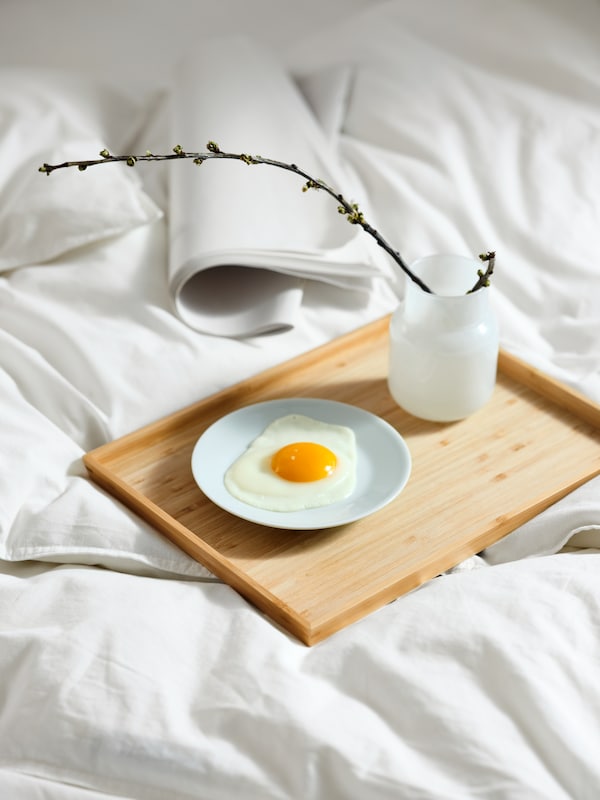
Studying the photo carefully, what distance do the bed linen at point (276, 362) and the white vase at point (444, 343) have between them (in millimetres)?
181

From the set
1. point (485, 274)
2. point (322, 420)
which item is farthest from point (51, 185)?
point (485, 274)

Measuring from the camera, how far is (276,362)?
1669 millimetres

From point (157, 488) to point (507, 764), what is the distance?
24.9 inches

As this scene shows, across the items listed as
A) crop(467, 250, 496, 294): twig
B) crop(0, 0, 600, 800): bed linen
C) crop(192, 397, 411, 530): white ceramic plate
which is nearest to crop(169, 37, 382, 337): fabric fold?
crop(0, 0, 600, 800): bed linen

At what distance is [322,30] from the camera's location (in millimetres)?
2387

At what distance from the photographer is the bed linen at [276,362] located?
1038mm

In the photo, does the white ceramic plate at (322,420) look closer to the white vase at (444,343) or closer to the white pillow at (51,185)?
the white vase at (444,343)

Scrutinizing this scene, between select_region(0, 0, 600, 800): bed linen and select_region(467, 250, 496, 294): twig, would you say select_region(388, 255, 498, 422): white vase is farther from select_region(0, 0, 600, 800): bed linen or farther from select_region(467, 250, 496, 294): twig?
select_region(0, 0, 600, 800): bed linen

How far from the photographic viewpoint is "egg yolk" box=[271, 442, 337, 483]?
1.38 meters

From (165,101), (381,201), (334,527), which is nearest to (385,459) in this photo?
(334,527)

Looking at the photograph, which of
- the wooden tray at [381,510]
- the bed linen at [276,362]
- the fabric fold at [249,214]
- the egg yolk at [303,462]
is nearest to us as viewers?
the bed linen at [276,362]

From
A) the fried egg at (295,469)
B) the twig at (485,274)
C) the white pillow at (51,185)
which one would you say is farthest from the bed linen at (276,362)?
the twig at (485,274)

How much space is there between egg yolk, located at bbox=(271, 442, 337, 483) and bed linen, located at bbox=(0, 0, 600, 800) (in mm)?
171

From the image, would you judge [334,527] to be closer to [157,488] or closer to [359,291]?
[157,488]
